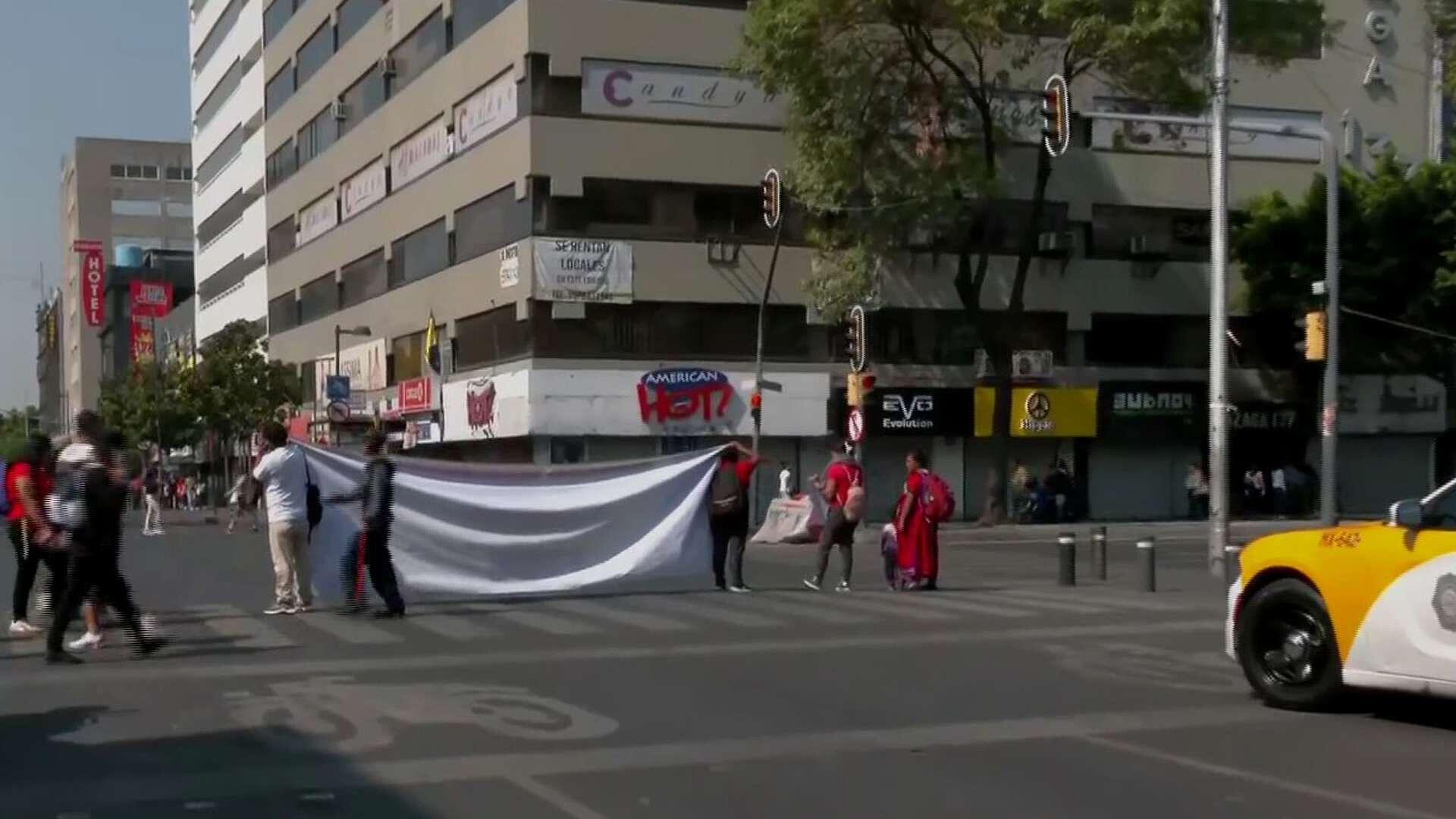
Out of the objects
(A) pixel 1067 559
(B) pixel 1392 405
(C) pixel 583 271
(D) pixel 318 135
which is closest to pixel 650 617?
(A) pixel 1067 559

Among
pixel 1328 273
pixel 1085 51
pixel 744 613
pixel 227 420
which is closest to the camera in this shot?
pixel 744 613

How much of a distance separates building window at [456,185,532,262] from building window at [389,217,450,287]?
151 centimetres

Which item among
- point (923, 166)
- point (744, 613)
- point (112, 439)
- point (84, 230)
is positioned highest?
point (84, 230)

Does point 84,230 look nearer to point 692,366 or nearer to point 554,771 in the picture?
point 692,366

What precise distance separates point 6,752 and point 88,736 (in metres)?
0.49

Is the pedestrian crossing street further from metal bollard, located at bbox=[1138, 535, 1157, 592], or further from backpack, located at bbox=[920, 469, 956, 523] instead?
backpack, located at bbox=[920, 469, 956, 523]

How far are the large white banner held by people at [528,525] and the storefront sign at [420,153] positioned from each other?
29307 mm

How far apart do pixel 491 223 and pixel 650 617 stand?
1123 inches

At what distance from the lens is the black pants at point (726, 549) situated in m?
17.9

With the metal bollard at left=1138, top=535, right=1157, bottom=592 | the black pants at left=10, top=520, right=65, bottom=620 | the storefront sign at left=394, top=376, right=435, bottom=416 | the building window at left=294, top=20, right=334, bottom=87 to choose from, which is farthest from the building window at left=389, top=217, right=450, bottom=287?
the black pants at left=10, top=520, right=65, bottom=620

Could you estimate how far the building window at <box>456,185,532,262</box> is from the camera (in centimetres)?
4069

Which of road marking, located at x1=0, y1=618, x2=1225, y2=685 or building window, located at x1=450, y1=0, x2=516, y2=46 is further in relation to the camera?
building window, located at x1=450, y1=0, x2=516, y2=46

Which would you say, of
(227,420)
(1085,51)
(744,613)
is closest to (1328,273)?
(1085,51)

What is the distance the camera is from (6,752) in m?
8.98
